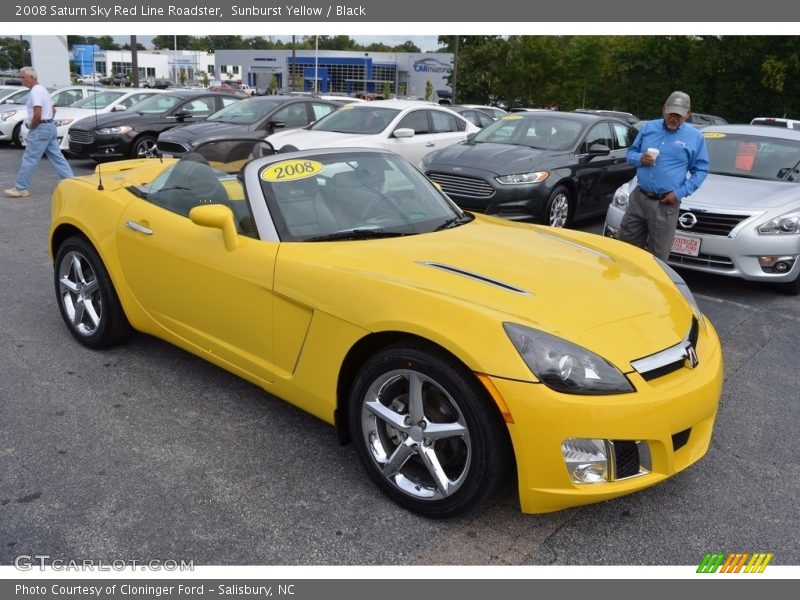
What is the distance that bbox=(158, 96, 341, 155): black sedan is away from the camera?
11055 mm

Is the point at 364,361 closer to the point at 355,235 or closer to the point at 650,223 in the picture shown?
the point at 355,235

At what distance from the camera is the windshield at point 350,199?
3.56 metres

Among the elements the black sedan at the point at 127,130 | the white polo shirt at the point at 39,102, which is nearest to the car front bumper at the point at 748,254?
the white polo shirt at the point at 39,102

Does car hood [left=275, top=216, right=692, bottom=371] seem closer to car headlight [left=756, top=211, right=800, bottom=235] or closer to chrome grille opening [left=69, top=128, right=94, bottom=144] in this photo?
car headlight [left=756, top=211, right=800, bottom=235]

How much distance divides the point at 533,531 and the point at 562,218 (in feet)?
20.7

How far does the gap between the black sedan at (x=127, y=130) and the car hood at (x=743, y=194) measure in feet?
31.1

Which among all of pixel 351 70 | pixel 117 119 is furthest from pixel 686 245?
pixel 351 70

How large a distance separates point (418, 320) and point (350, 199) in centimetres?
124

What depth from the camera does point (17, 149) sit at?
16234 millimetres

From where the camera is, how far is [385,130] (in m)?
10.4

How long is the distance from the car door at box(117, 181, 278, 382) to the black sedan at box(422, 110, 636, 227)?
14.8 ft

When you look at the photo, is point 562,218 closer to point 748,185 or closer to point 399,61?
point 748,185

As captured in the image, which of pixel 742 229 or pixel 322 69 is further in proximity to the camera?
pixel 322 69

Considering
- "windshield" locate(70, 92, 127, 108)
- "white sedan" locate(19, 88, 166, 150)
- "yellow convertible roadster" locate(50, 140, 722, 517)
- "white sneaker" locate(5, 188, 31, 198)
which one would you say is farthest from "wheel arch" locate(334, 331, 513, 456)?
"windshield" locate(70, 92, 127, 108)
